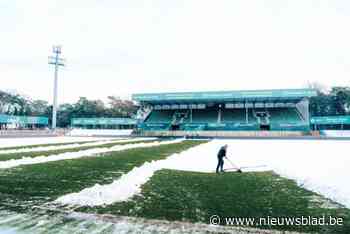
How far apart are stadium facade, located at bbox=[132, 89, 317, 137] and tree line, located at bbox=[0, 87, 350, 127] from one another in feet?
82.6

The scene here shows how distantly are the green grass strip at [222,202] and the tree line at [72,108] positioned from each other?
263 ft

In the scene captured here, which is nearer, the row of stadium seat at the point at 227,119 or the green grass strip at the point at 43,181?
the green grass strip at the point at 43,181

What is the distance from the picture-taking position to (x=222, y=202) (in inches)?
240

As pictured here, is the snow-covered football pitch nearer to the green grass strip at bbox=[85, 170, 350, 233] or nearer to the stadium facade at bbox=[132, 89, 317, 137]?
the green grass strip at bbox=[85, 170, 350, 233]

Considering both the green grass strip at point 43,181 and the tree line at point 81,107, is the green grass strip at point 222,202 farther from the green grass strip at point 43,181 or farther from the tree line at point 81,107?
the tree line at point 81,107

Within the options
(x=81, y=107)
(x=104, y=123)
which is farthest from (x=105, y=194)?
(x=81, y=107)

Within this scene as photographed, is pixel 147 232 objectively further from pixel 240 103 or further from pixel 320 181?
pixel 240 103

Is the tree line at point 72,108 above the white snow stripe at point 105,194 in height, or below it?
above

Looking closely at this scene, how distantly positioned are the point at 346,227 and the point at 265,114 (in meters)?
52.6

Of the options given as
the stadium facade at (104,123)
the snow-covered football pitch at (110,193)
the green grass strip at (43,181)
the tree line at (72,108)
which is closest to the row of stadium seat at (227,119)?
the stadium facade at (104,123)

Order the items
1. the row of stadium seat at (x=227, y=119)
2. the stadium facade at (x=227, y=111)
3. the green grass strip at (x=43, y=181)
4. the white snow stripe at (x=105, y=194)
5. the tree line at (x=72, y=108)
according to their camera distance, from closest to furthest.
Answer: the white snow stripe at (x=105, y=194) < the green grass strip at (x=43, y=181) < the stadium facade at (x=227, y=111) < the row of stadium seat at (x=227, y=119) < the tree line at (x=72, y=108)

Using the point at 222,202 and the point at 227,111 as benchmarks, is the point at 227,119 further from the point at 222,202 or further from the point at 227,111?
the point at 222,202

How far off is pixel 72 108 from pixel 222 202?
3446 inches

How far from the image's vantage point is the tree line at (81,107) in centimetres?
7456
